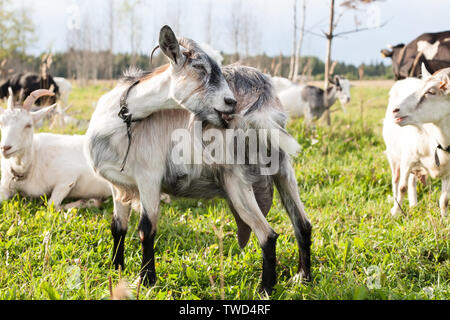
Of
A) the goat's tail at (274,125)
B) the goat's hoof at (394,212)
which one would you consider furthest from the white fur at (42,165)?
the goat's hoof at (394,212)

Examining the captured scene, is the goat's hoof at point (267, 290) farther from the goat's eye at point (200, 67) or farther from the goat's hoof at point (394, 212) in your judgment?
the goat's hoof at point (394, 212)

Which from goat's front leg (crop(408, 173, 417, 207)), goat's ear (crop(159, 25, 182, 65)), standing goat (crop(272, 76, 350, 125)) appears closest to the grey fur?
goat's ear (crop(159, 25, 182, 65))

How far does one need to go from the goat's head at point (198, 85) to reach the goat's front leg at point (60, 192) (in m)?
2.41

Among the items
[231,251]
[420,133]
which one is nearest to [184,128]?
[231,251]

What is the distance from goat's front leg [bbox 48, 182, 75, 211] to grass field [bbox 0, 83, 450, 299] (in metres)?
0.13

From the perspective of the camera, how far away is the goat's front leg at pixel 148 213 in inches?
109

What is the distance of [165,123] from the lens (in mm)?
2846

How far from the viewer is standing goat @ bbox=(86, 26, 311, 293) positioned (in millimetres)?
2590

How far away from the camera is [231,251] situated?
3371mm

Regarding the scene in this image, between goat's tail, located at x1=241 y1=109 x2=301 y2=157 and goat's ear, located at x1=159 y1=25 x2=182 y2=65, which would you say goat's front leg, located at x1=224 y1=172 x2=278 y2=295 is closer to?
goat's tail, located at x1=241 y1=109 x2=301 y2=157

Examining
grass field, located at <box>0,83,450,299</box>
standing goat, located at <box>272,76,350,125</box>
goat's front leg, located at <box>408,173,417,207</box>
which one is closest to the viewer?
grass field, located at <box>0,83,450,299</box>
